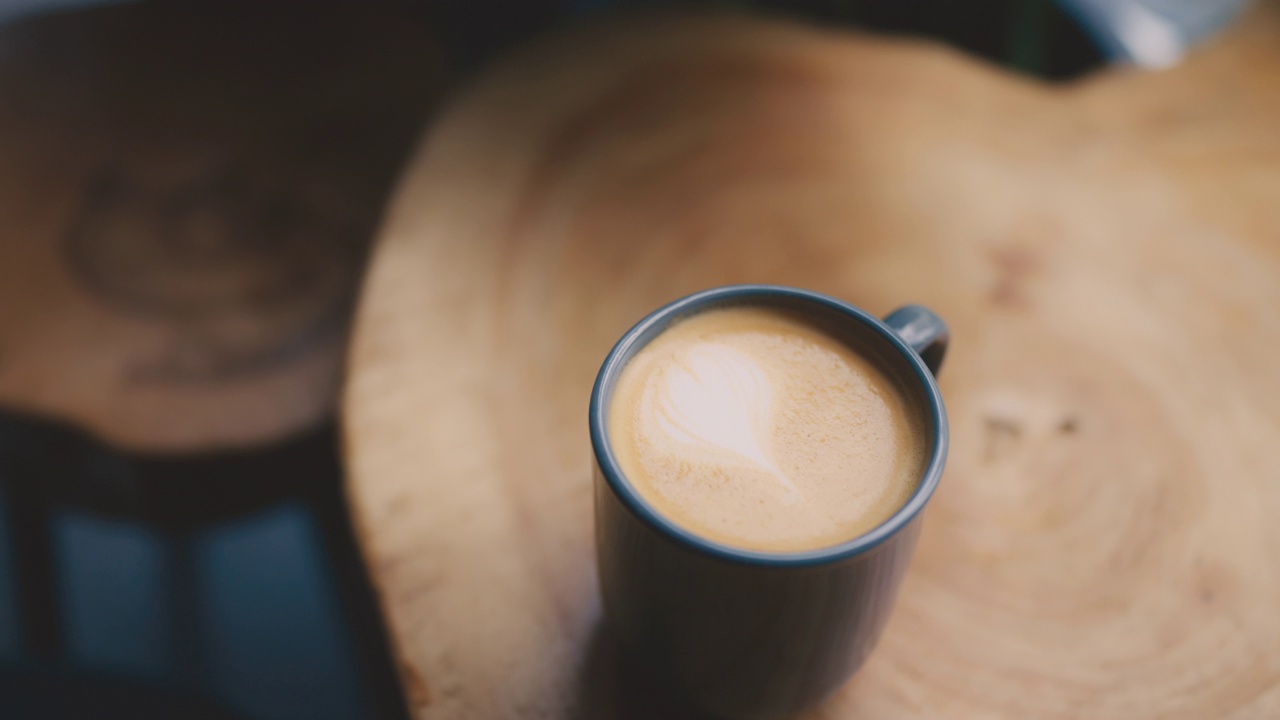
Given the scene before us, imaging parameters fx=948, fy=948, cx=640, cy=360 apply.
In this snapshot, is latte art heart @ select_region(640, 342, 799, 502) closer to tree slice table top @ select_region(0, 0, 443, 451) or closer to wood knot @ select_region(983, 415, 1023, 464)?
wood knot @ select_region(983, 415, 1023, 464)

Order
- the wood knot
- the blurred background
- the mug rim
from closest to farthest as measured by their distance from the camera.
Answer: the mug rim → the wood knot → the blurred background

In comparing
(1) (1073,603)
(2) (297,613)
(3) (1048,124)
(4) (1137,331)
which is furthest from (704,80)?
(2) (297,613)

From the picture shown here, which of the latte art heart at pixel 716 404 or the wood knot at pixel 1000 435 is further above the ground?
the latte art heart at pixel 716 404

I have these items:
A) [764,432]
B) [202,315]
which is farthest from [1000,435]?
[202,315]

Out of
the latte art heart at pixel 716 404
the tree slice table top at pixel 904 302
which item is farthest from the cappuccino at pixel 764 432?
the tree slice table top at pixel 904 302

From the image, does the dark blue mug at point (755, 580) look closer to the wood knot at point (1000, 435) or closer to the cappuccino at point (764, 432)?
the cappuccino at point (764, 432)

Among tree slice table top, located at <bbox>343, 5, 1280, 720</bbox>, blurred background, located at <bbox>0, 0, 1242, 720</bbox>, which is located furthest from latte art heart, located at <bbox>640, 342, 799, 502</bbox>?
A: blurred background, located at <bbox>0, 0, 1242, 720</bbox>
